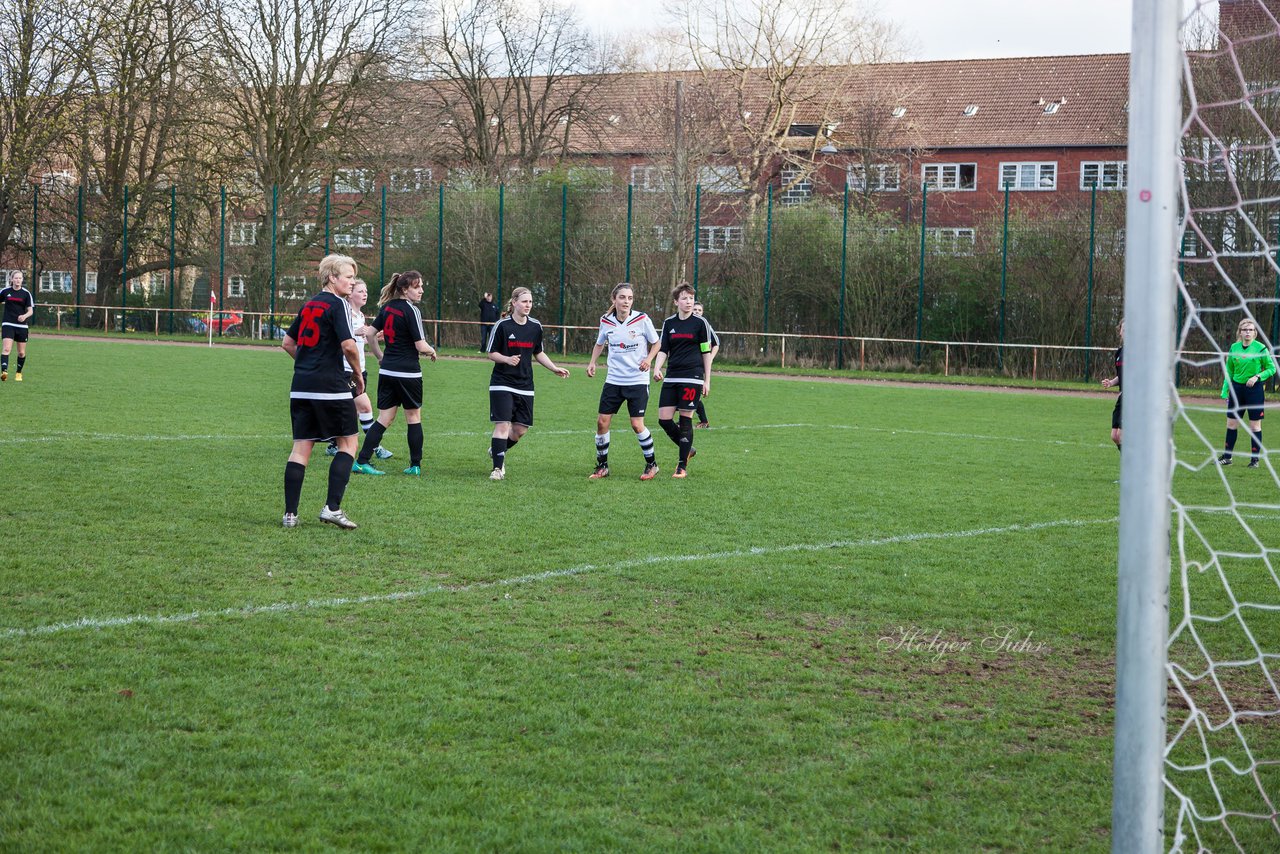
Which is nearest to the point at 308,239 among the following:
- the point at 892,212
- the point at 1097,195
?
the point at 892,212

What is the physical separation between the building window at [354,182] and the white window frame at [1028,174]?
80.3ft

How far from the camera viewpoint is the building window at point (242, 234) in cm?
3719

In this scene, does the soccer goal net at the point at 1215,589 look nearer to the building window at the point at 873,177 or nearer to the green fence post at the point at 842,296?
the green fence post at the point at 842,296

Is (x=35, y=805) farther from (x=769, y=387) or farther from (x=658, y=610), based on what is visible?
(x=769, y=387)

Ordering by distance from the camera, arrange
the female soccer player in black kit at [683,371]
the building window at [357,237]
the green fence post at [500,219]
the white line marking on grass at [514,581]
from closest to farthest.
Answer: the white line marking on grass at [514,581]
the female soccer player in black kit at [683,371]
the green fence post at [500,219]
the building window at [357,237]

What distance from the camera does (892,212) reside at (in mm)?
32875

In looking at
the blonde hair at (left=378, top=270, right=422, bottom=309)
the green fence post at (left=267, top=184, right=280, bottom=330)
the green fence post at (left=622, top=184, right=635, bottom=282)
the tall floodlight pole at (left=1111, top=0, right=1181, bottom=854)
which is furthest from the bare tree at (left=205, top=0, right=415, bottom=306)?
the tall floodlight pole at (left=1111, top=0, right=1181, bottom=854)

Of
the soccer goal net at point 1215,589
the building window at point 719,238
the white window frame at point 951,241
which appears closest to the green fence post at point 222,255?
the building window at point 719,238

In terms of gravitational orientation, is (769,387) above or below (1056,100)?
below

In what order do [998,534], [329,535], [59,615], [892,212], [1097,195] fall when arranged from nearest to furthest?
[59,615]
[329,535]
[998,534]
[1097,195]
[892,212]

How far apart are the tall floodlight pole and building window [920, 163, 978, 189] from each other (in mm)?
48536

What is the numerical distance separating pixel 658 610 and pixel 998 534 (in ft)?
10.9

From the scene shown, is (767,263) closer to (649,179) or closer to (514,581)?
(649,179)

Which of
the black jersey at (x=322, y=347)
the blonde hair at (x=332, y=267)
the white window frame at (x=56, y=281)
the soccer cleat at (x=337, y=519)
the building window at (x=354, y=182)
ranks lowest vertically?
the soccer cleat at (x=337, y=519)
